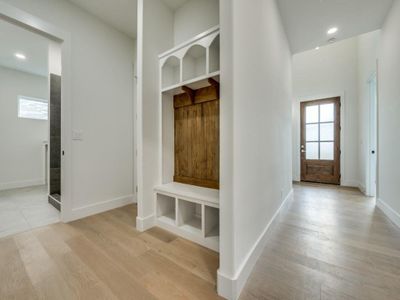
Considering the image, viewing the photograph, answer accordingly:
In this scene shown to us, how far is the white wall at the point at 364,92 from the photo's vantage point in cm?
312

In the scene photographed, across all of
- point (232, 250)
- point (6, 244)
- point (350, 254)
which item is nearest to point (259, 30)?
point (232, 250)

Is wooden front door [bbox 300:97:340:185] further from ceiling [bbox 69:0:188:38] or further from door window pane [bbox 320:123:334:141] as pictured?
ceiling [bbox 69:0:188:38]

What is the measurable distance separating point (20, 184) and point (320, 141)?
755 centimetres

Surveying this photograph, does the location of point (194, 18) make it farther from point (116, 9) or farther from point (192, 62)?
point (116, 9)

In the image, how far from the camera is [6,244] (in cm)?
167

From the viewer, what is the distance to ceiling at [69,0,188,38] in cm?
226

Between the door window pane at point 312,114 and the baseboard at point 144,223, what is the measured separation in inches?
184

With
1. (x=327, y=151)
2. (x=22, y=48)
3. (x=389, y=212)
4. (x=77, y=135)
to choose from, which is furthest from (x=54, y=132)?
(x=327, y=151)

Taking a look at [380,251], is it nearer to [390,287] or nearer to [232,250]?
[390,287]

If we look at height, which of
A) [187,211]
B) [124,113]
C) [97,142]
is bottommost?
[187,211]

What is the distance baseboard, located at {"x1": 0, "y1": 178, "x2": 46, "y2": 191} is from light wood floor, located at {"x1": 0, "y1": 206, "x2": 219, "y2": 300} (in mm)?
3042

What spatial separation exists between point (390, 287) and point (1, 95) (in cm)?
669

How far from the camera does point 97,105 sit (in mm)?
2512

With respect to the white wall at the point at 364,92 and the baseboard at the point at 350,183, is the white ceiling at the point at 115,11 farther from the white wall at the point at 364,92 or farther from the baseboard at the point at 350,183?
the baseboard at the point at 350,183
